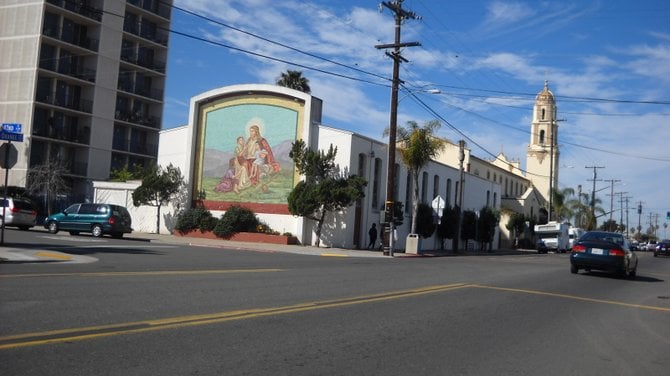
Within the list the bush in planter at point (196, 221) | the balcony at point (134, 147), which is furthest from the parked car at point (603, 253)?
the balcony at point (134, 147)

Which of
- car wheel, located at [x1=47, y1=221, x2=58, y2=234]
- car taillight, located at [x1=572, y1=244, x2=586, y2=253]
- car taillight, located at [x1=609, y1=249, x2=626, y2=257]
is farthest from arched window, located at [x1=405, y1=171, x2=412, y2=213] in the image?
car taillight, located at [x1=609, y1=249, x2=626, y2=257]

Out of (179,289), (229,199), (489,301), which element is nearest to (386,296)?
(489,301)

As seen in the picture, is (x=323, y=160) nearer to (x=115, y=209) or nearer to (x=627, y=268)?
(x=115, y=209)

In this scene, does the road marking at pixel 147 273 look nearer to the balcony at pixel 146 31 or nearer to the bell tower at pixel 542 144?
the balcony at pixel 146 31

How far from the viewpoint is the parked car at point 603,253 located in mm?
19562

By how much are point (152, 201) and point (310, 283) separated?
92.4ft

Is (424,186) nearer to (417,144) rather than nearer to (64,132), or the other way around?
(417,144)

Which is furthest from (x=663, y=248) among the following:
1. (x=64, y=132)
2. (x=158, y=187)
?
(x=64, y=132)

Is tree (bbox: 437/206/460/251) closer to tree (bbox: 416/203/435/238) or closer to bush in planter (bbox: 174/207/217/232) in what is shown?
tree (bbox: 416/203/435/238)

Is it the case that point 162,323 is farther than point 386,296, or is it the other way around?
point 386,296

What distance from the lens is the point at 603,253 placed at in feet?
64.6

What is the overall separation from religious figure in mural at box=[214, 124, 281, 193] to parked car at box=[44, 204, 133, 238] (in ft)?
27.4

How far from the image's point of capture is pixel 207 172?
38.3m

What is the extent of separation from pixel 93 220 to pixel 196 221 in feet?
26.0
